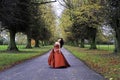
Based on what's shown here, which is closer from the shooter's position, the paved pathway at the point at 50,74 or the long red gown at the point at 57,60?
the paved pathway at the point at 50,74

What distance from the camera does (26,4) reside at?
3384cm

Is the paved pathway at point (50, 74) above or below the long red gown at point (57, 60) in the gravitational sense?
below

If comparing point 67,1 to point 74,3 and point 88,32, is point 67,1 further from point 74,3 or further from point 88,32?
point 88,32

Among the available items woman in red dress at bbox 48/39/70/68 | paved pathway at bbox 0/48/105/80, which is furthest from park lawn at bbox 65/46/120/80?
woman in red dress at bbox 48/39/70/68

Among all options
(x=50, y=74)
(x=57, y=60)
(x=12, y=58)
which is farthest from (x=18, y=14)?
(x=50, y=74)

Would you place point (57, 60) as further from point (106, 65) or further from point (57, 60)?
point (106, 65)

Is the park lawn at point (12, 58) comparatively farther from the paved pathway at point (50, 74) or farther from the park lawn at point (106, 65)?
the park lawn at point (106, 65)

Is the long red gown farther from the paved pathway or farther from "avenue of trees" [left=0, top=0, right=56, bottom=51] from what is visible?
Answer: "avenue of trees" [left=0, top=0, right=56, bottom=51]

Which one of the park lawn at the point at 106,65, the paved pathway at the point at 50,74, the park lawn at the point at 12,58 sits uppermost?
the park lawn at the point at 12,58

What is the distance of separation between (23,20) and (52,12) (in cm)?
3903

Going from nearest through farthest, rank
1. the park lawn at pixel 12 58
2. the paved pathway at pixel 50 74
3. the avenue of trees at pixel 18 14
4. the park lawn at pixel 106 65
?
1. the paved pathway at pixel 50 74
2. the park lawn at pixel 106 65
3. the park lawn at pixel 12 58
4. the avenue of trees at pixel 18 14

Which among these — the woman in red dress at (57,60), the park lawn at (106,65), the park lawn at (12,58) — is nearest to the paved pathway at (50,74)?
the park lawn at (106,65)

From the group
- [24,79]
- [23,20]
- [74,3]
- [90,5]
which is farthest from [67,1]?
[24,79]

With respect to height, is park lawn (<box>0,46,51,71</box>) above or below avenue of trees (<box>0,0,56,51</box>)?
below
